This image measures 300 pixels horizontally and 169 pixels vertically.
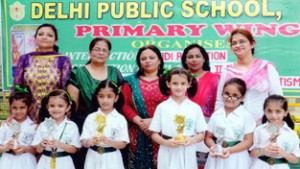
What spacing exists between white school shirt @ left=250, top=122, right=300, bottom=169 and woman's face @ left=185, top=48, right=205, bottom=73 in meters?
0.76

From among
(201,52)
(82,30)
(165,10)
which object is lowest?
(201,52)

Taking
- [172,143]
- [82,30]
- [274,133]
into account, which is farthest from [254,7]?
[172,143]

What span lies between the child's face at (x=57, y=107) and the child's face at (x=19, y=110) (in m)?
0.24

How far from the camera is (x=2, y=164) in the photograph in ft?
11.3

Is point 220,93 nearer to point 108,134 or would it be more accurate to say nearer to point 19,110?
point 108,134

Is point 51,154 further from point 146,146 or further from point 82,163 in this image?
point 146,146

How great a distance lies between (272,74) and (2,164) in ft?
7.37

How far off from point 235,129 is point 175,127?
44 centimetres

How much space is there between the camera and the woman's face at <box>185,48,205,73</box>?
355 centimetres

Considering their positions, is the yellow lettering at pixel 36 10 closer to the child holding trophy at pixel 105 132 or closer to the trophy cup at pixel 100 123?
the child holding trophy at pixel 105 132

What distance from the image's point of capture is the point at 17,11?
456 centimetres

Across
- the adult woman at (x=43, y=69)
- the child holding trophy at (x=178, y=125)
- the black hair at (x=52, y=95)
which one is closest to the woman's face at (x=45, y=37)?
the adult woman at (x=43, y=69)

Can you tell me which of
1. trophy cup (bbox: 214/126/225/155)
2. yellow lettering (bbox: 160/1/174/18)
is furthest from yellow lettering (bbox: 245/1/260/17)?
trophy cup (bbox: 214/126/225/155)

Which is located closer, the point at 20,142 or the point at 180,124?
the point at 180,124
